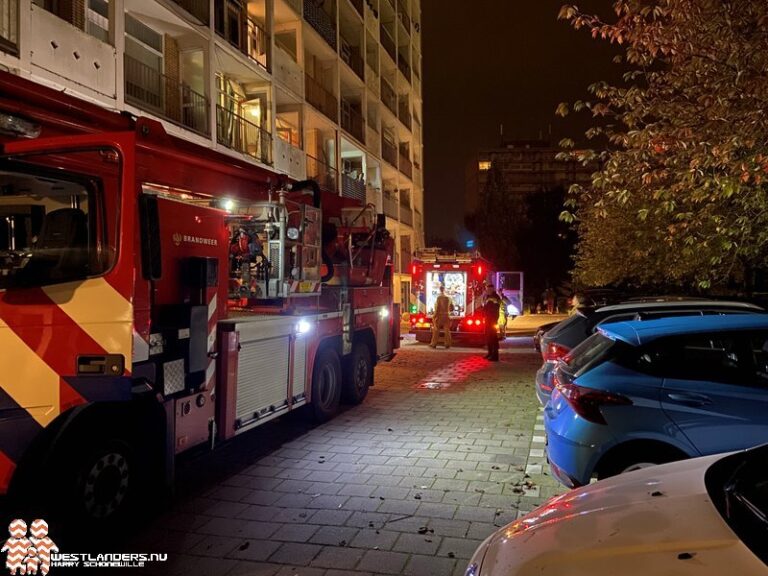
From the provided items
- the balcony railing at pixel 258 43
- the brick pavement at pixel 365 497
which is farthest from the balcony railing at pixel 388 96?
the brick pavement at pixel 365 497

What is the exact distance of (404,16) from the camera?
3781 cm

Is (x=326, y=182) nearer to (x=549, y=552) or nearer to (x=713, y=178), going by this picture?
(x=713, y=178)

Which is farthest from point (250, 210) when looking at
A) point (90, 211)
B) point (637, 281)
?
point (637, 281)

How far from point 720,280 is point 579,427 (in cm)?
1197

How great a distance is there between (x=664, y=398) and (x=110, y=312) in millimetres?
3996

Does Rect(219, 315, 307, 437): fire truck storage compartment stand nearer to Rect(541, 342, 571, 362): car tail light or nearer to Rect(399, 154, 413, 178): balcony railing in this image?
Rect(541, 342, 571, 362): car tail light

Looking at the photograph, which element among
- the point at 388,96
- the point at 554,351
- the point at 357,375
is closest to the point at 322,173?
the point at 388,96

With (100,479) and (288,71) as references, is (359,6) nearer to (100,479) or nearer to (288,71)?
(288,71)

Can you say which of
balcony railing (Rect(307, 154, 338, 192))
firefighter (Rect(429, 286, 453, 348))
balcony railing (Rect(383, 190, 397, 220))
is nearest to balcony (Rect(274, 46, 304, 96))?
balcony railing (Rect(307, 154, 338, 192))

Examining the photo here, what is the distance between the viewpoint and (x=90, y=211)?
13.9 ft

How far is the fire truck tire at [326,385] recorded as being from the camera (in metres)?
7.79

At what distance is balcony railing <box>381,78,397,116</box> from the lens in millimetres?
32938

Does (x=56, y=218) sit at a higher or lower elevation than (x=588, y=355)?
higher

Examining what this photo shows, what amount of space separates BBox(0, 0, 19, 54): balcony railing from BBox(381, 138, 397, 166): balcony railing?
23208 millimetres
